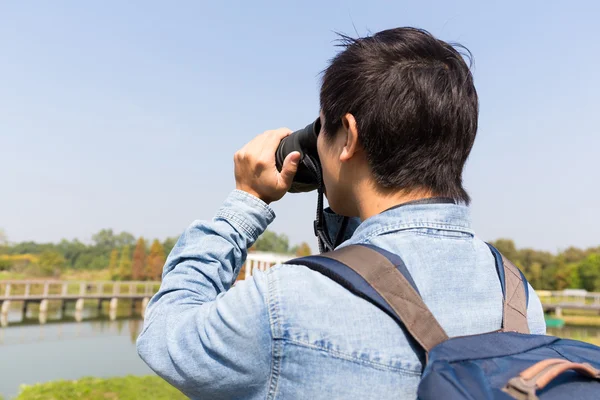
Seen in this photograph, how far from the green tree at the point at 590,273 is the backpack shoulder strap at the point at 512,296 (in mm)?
29245

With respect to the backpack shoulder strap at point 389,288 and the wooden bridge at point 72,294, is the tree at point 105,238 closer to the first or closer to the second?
the wooden bridge at point 72,294

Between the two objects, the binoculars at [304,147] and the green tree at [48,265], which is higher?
the binoculars at [304,147]

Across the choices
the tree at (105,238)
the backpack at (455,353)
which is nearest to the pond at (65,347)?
the backpack at (455,353)

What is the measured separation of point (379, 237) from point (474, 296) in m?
0.15

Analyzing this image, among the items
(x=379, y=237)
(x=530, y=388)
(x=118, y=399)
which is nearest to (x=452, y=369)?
(x=530, y=388)

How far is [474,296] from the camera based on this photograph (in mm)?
649

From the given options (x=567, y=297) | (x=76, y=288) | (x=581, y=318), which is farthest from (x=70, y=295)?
(x=567, y=297)

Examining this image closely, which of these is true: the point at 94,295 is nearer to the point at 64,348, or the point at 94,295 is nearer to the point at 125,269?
the point at 64,348

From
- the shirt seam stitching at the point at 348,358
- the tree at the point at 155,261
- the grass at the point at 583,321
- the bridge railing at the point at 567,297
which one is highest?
the shirt seam stitching at the point at 348,358

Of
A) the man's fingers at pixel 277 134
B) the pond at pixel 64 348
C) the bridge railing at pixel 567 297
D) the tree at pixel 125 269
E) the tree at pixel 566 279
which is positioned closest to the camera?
the man's fingers at pixel 277 134

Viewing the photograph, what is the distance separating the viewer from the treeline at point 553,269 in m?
26.1

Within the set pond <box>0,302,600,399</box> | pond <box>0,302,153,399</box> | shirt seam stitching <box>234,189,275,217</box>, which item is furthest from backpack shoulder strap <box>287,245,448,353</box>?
pond <box>0,302,600,399</box>

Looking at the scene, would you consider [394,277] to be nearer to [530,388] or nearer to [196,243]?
[530,388]

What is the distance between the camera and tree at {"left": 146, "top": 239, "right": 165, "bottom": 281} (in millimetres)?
25625
